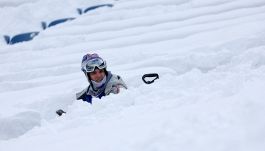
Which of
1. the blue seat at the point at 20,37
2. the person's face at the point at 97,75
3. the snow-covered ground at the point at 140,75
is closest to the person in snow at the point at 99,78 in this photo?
the person's face at the point at 97,75

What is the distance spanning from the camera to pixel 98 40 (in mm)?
5789

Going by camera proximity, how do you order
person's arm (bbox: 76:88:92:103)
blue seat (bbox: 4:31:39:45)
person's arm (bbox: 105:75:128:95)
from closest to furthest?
person's arm (bbox: 105:75:128:95)
person's arm (bbox: 76:88:92:103)
blue seat (bbox: 4:31:39:45)

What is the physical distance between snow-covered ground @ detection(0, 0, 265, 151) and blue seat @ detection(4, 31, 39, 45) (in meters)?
0.16

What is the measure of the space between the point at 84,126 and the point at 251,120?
2.97 ft

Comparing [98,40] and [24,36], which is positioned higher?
[24,36]

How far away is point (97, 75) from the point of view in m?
3.27

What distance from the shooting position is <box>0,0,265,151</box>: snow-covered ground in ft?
6.34

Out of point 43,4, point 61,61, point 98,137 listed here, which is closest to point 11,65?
point 61,61

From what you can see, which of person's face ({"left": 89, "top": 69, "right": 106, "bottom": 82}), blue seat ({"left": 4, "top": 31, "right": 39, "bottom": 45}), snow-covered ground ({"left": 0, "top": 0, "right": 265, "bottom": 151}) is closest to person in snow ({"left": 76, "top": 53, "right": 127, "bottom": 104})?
person's face ({"left": 89, "top": 69, "right": 106, "bottom": 82})

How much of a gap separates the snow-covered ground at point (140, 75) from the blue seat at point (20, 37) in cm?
16

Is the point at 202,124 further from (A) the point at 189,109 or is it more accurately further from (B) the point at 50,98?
(B) the point at 50,98

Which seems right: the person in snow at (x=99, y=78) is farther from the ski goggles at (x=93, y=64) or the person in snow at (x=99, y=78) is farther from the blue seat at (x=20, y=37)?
the blue seat at (x=20, y=37)

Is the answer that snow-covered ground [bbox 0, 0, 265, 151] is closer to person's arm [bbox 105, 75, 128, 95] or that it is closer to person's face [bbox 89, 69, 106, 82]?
person's arm [bbox 105, 75, 128, 95]

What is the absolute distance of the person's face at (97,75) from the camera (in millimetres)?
3269
